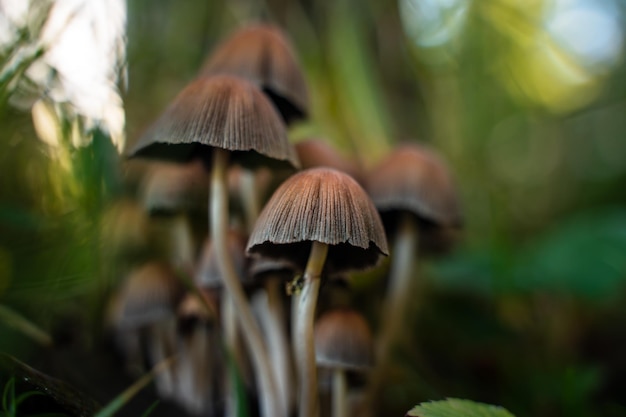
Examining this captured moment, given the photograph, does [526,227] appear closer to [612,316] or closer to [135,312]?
[612,316]

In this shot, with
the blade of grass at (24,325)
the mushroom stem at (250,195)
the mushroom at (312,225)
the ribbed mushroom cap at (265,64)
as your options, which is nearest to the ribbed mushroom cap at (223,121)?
the mushroom at (312,225)

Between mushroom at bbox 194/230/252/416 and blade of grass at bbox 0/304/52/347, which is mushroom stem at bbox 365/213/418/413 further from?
blade of grass at bbox 0/304/52/347

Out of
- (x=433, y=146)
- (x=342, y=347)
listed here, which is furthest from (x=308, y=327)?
(x=433, y=146)

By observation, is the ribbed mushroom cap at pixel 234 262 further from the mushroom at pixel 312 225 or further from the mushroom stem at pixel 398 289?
the mushroom stem at pixel 398 289

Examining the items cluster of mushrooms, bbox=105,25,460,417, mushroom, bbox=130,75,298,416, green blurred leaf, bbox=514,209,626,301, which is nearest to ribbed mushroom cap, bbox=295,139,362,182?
cluster of mushrooms, bbox=105,25,460,417

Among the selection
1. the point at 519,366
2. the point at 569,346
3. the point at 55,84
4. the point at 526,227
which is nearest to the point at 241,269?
the point at 55,84

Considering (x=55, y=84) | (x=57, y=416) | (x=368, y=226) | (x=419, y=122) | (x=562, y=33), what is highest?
(x=562, y=33)

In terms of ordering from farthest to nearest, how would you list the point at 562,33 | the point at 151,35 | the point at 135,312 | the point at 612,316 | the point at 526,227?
the point at 526,227 < the point at 562,33 < the point at 612,316 < the point at 151,35 < the point at 135,312

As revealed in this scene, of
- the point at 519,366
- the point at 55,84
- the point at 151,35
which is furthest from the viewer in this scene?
the point at 151,35
